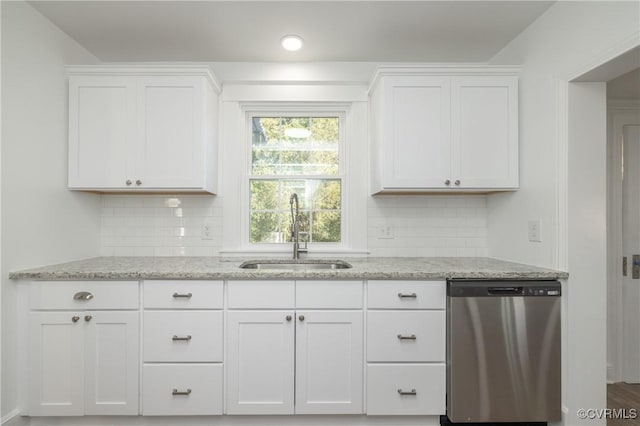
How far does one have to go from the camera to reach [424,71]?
7.49 feet

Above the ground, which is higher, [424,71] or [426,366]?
[424,71]

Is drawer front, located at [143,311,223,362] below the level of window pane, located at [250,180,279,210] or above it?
below

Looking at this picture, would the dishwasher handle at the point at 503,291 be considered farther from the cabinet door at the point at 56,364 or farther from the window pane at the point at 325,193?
the cabinet door at the point at 56,364

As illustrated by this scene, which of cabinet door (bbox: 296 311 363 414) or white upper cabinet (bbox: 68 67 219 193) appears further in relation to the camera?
white upper cabinet (bbox: 68 67 219 193)

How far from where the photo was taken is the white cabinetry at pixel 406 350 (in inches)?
76.8

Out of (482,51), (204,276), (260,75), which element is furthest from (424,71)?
(204,276)

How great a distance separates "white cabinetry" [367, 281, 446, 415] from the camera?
1.95 m

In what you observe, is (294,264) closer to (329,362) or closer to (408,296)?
(329,362)

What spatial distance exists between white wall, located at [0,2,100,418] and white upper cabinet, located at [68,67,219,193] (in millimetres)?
109

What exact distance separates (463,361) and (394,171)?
4.03 feet

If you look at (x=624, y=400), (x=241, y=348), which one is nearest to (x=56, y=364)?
(x=241, y=348)

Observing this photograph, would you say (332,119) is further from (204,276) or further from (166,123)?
(204,276)

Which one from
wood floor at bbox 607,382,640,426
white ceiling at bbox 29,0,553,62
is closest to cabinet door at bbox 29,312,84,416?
white ceiling at bbox 29,0,553,62

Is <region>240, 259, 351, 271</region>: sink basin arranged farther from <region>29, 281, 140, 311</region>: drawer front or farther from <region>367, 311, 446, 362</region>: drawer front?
<region>29, 281, 140, 311</region>: drawer front
